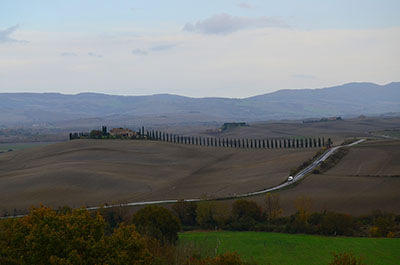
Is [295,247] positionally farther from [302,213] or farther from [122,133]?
[122,133]

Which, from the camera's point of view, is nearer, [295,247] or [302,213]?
[295,247]

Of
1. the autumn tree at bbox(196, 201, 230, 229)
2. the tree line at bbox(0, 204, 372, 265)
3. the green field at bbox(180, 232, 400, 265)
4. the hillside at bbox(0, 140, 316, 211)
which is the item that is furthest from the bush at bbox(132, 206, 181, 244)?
the hillside at bbox(0, 140, 316, 211)

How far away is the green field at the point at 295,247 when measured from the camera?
133 ft

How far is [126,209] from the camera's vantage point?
6081 cm

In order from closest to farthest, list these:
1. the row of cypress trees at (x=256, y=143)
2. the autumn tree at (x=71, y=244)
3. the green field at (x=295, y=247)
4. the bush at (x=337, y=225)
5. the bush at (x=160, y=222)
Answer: the autumn tree at (x=71, y=244), the green field at (x=295, y=247), the bush at (x=160, y=222), the bush at (x=337, y=225), the row of cypress trees at (x=256, y=143)

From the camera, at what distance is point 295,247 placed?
44.9 m

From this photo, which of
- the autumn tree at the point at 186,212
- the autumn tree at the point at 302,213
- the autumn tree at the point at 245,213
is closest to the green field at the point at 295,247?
the autumn tree at the point at 302,213

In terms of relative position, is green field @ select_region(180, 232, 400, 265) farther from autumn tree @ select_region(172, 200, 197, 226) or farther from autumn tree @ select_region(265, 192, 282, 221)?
autumn tree @ select_region(172, 200, 197, 226)

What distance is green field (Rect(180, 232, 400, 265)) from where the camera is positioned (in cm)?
4059

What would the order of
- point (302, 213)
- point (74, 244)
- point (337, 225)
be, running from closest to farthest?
point (74, 244) → point (337, 225) → point (302, 213)

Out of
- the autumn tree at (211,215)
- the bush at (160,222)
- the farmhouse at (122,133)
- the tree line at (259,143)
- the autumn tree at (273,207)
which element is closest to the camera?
the bush at (160,222)

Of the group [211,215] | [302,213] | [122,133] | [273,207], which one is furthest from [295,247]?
[122,133]

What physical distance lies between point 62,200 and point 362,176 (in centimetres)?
3834

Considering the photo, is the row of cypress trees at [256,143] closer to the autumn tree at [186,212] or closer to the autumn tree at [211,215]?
the autumn tree at [186,212]
